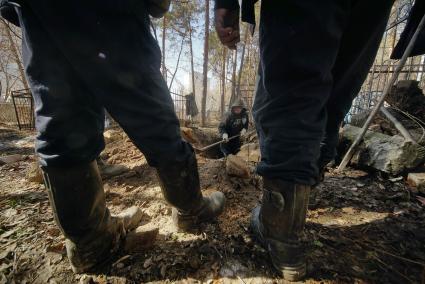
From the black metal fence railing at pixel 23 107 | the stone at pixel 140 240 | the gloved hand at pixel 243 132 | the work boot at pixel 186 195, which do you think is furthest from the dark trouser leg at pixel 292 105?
the black metal fence railing at pixel 23 107

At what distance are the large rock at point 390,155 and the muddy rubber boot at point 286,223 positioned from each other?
5.48ft

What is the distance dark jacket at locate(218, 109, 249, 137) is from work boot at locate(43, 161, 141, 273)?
516 centimetres

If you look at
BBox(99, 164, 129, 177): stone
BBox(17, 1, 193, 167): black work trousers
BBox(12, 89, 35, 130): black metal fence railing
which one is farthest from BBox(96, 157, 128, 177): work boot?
BBox(12, 89, 35, 130): black metal fence railing

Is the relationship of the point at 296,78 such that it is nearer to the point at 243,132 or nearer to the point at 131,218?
the point at 131,218

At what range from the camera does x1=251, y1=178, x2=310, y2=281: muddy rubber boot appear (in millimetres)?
801

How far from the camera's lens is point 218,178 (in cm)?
177

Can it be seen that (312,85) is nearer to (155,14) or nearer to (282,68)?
(282,68)

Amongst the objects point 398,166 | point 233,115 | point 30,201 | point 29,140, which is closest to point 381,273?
point 398,166

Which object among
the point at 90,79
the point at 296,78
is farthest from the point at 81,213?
the point at 296,78

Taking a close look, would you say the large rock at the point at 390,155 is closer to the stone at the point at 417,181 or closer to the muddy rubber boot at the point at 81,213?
the stone at the point at 417,181

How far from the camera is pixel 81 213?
2.65ft

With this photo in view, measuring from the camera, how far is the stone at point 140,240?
3.18ft

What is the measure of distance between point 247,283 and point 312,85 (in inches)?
29.2

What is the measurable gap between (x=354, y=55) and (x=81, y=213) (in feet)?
3.86
